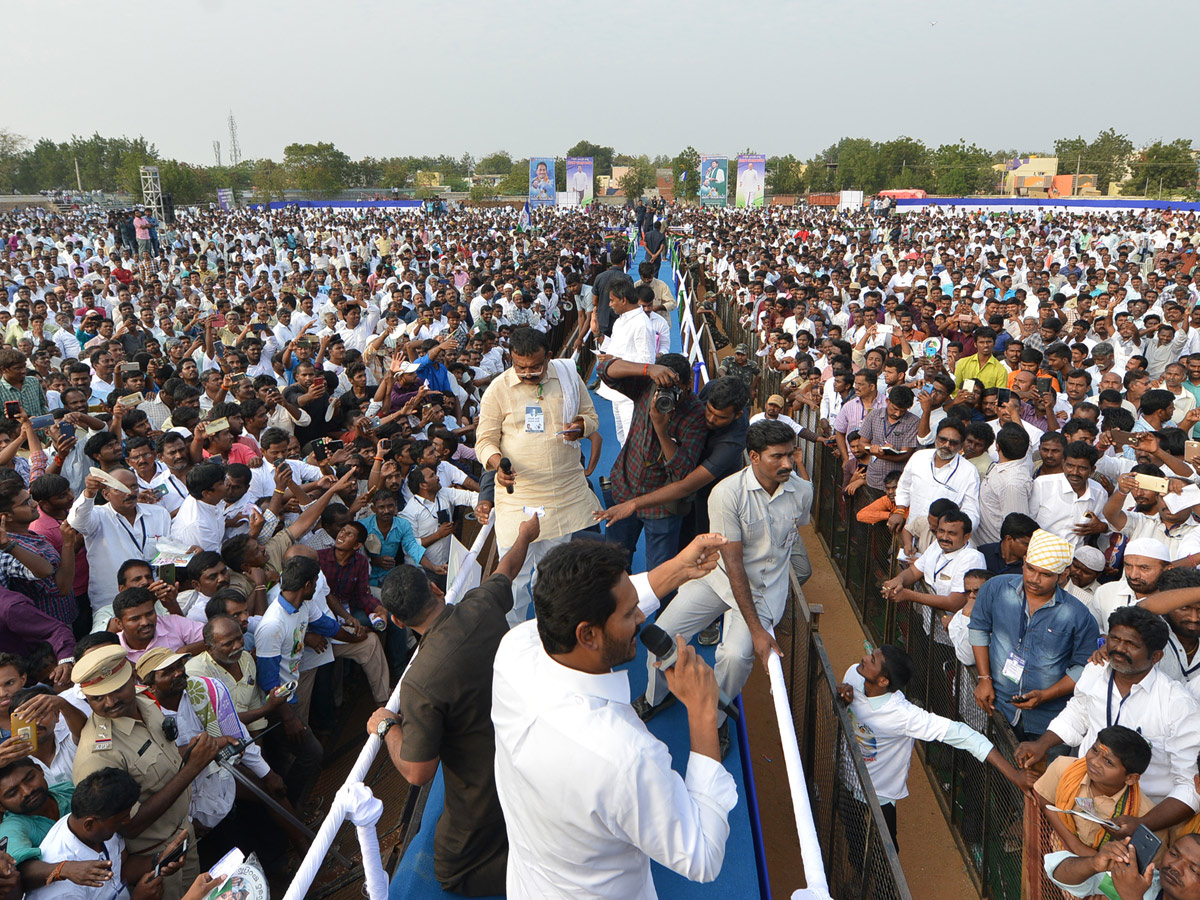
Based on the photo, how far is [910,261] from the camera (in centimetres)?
2023

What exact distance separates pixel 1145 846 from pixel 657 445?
2.52 meters

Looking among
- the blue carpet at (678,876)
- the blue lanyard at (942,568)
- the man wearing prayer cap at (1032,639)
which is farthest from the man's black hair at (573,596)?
the blue lanyard at (942,568)

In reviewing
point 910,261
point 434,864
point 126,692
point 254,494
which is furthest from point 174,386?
point 910,261

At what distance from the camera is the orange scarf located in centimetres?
309

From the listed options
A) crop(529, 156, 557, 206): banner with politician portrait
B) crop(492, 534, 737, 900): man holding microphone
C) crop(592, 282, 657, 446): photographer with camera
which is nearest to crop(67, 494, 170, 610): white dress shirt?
crop(592, 282, 657, 446): photographer with camera

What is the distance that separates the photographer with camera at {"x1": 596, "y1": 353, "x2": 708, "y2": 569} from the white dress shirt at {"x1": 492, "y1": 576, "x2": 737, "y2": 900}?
6.86ft

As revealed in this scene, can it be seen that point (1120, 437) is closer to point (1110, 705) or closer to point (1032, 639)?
point (1032, 639)

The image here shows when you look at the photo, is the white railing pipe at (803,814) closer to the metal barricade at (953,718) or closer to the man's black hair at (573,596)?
the man's black hair at (573,596)

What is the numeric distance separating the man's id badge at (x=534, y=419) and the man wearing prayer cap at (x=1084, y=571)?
3.19 metres

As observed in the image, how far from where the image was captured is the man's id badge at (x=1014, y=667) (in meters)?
4.00

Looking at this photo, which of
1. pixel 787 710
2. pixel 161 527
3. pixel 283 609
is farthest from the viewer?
pixel 161 527

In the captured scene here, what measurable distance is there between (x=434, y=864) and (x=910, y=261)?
2046cm

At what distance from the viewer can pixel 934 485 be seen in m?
5.38

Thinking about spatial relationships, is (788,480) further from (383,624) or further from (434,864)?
(383,624)
